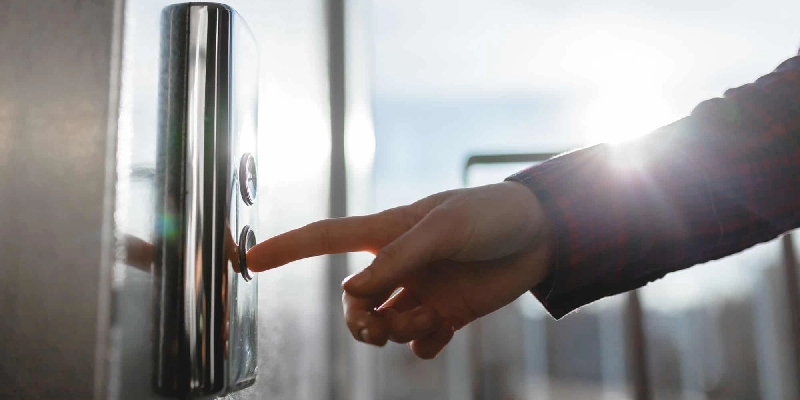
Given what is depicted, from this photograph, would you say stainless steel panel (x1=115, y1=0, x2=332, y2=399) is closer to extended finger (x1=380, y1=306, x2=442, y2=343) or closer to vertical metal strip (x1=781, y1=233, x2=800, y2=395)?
extended finger (x1=380, y1=306, x2=442, y2=343)

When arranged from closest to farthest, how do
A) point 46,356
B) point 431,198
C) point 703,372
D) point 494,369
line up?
point 46,356 → point 431,198 → point 494,369 → point 703,372

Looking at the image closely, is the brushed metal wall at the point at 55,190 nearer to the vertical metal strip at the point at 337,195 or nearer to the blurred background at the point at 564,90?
the vertical metal strip at the point at 337,195

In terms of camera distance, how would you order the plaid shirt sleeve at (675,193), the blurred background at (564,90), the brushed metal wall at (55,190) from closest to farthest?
1. the brushed metal wall at (55,190)
2. the plaid shirt sleeve at (675,193)
3. the blurred background at (564,90)

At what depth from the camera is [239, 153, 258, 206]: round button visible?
0.30 meters

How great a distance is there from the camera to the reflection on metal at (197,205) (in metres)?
0.25

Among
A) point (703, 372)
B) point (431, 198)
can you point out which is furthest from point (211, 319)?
point (703, 372)

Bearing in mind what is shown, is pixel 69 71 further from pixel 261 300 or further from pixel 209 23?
pixel 261 300

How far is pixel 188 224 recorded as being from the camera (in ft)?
0.85

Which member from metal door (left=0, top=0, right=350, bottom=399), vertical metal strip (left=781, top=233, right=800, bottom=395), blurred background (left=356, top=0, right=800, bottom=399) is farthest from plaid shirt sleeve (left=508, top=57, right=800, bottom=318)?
blurred background (left=356, top=0, right=800, bottom=399)

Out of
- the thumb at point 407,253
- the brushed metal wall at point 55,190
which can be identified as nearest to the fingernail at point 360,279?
the thumb at point 407,253

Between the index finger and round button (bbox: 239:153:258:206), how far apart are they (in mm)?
25

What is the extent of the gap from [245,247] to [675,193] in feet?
1.06

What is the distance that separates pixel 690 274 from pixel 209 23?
2.92 meters

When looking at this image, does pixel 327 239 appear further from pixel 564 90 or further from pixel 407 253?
pixel 564 90
